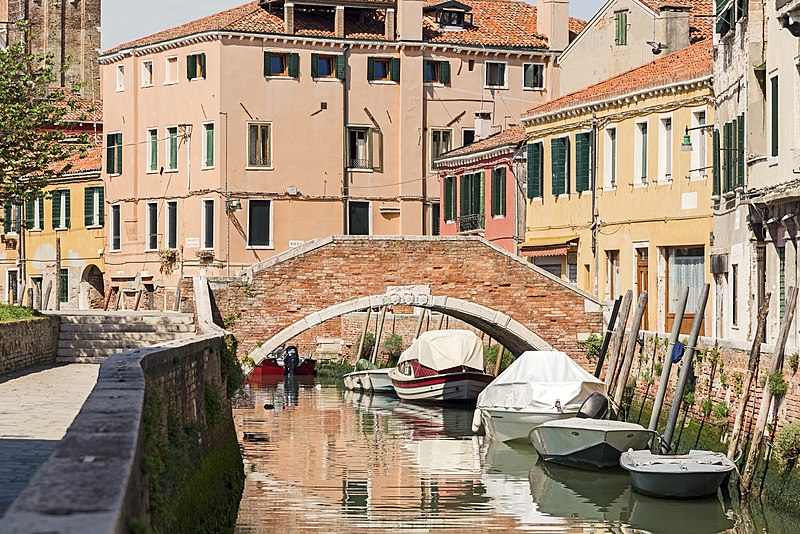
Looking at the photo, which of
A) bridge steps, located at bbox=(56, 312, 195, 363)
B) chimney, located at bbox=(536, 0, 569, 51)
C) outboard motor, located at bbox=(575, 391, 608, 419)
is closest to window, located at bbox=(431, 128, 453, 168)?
chimney, located at bbox=(536, 0, 569, 51)

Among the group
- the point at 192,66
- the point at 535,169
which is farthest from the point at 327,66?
the point at 535,169

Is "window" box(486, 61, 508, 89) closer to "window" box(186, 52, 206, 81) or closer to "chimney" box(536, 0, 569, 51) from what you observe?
"chimney" box(536, 0, 569, 51)

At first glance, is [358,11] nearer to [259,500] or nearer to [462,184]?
[462,184]

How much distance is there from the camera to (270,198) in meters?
40.0

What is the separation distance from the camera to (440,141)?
41.7 m

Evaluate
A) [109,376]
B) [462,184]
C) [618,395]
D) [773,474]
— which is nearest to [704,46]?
[618,395]

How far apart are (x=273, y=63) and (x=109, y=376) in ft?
104

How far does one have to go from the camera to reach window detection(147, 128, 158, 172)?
42.0m

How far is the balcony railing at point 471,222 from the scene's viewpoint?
3700cm

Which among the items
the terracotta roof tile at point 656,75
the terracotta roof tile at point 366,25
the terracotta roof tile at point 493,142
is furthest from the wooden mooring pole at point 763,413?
the terracotta roof tile at point 366,25

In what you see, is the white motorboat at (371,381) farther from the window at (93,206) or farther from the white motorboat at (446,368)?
the window at (93,206)

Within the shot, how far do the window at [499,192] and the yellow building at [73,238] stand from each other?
14.2 meters

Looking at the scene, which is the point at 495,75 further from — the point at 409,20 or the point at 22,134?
the point at 22,134

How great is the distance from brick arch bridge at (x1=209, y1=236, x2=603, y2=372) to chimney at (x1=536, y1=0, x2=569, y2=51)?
16.0m
